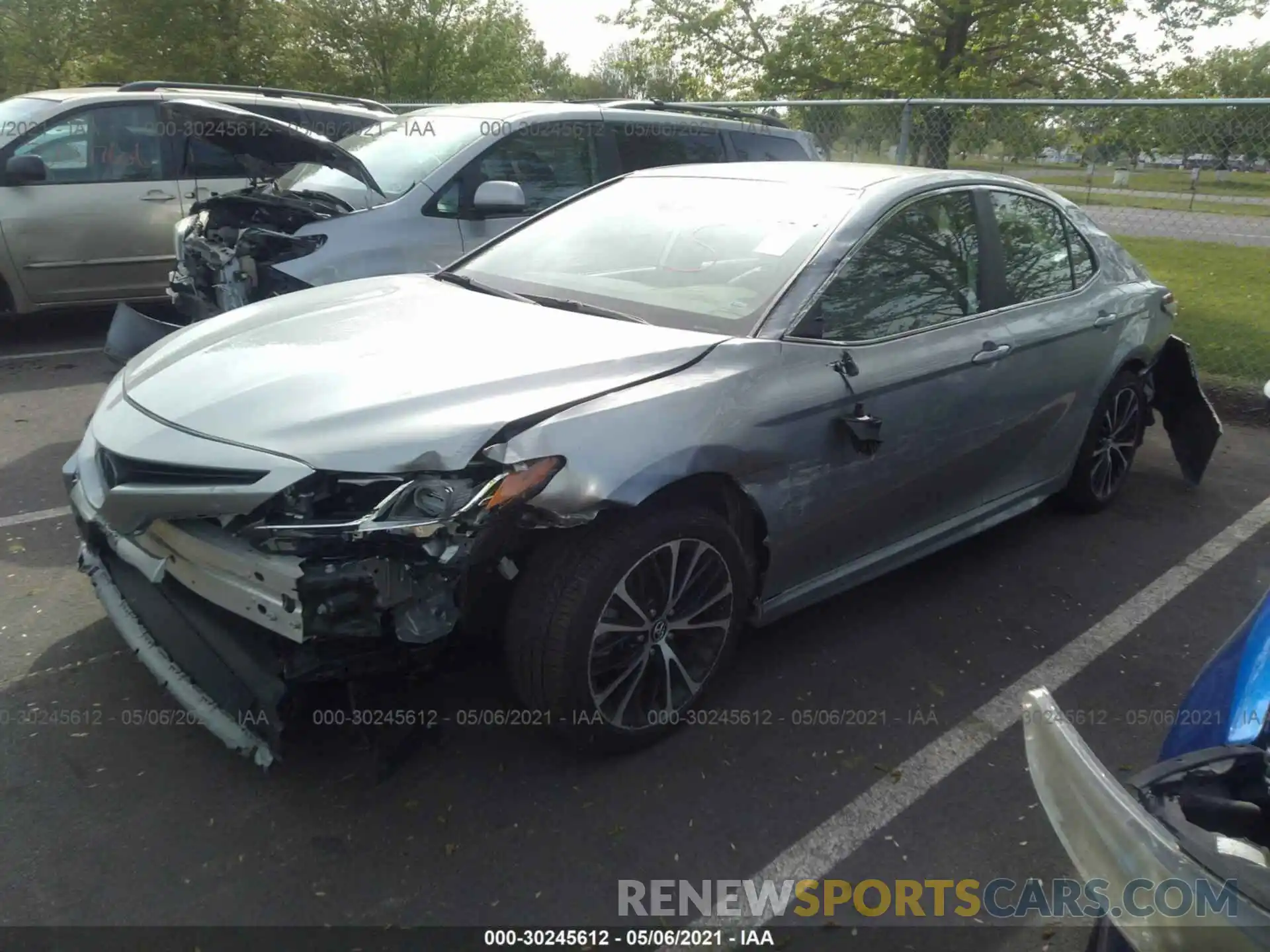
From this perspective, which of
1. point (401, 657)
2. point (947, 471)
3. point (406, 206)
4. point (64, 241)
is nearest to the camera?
point (401, 657)

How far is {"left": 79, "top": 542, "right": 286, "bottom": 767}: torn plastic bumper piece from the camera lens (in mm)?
2516

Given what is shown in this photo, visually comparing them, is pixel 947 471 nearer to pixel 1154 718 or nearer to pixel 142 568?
pixel 1154 718

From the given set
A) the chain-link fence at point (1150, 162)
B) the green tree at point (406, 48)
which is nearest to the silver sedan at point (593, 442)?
the chain-link fence at point (1150, 162)

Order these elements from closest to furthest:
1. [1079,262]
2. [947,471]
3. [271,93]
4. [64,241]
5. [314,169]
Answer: [947,471], [1079,262], [314,169], [64,241], [271,93]

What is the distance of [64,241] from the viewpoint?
23.7ft

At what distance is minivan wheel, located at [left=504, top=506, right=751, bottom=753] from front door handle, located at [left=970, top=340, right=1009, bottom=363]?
55.0 inches

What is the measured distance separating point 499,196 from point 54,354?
4280 millimetres

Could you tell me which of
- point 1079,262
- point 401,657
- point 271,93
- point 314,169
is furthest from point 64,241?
point 1079,262

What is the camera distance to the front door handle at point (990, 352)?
373 centimetres

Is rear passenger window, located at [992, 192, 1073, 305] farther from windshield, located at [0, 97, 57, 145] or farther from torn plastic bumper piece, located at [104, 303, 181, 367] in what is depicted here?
windshield, located at [0, 97, 57, 145]

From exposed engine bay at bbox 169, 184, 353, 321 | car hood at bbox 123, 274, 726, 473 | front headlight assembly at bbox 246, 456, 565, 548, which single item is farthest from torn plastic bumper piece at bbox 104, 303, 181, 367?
front headlight assembly at bbox 246, 456, 565, 548

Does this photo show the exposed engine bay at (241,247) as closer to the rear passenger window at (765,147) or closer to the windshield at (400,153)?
the windshield at (400,153)

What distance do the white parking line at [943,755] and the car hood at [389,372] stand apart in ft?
4.55

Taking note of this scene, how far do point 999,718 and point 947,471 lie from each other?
968 millimetres
